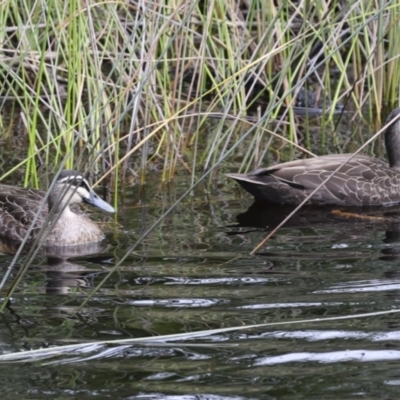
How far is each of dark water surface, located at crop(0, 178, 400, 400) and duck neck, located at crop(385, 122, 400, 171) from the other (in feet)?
4.32

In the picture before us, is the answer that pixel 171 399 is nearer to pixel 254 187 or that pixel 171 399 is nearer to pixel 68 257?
pixel 68 257

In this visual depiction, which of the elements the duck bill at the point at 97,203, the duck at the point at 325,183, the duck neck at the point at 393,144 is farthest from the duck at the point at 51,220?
the duck neck at the point at 393,144

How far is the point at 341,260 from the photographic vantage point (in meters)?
6.38

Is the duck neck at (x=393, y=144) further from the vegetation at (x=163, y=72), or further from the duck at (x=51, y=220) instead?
the duck at (x=51, y=220)

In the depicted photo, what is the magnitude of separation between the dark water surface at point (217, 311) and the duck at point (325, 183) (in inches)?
18.2

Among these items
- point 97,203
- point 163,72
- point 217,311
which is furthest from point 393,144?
point 217,311

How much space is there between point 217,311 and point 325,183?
3.14m

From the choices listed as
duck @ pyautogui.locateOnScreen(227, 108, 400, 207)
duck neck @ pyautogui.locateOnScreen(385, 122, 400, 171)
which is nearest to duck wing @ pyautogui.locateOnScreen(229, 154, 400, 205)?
duck @ pyautogui.locateOnScreen(227, 108, 400, 207)

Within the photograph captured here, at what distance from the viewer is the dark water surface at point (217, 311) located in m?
4.38

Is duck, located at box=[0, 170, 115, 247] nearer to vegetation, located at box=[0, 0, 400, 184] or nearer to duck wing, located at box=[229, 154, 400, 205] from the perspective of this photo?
vegetation, located at box=[0, 0, 400, 184]

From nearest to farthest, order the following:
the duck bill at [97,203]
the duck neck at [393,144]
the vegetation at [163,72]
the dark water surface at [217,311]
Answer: the dark water surface at [217,311]
the vegetation at [163,72]
the duck bill at [97,203]
the duck neck at [393,144]

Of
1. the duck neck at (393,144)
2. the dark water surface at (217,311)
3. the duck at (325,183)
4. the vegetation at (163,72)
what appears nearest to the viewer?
the dark water surface at (217,311)

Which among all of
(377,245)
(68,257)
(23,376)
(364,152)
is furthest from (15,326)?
(364,152)

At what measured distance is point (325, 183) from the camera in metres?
8.28
